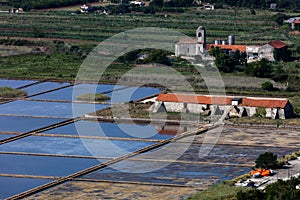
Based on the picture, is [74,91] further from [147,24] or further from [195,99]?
[147,24]

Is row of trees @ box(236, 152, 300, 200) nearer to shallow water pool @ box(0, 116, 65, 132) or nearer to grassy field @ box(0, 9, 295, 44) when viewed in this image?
shallow water pool @ box(0, 116, 65, 132)

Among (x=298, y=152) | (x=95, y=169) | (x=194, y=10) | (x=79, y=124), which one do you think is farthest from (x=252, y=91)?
(x=194, y=10)

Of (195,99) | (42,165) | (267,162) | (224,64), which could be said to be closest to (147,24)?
(224,64)

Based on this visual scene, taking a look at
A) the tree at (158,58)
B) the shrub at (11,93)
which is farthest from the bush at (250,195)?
the tree at (158,58)

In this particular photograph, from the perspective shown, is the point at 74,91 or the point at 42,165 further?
the point at 74,91

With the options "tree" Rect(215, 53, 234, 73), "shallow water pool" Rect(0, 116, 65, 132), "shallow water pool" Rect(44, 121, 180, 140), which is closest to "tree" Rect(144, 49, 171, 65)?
"tree" Rect(215, 53, 234, 73)

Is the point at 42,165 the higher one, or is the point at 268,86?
the point at 268,86

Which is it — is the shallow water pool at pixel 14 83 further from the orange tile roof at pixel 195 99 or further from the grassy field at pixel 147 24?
the grassy field at pixel 147 24
